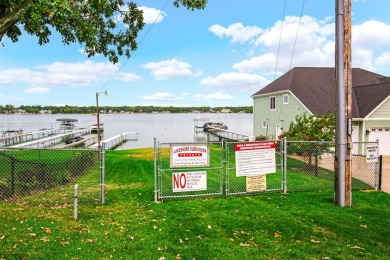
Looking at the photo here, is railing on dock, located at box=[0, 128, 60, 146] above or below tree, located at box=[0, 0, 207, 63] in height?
below

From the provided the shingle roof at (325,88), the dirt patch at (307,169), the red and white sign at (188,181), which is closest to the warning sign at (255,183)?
the red and white sign at (188,181)

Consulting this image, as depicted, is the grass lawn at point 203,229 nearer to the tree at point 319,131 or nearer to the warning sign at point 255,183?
the warning sign at point 255,183

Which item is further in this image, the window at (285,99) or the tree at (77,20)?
the window at (285,99)

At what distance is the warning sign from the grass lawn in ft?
0.98

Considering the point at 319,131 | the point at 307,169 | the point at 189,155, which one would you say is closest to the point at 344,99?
the point at 189,155

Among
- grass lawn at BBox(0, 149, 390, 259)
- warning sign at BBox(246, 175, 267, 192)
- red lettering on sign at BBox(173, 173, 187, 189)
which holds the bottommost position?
grass lawn at BBox(0, 149, 390, 259)

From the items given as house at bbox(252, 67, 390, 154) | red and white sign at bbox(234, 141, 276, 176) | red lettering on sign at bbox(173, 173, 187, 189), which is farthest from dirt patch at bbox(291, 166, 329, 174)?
red lettering on sign at bbox(173, 173, 187, 189)

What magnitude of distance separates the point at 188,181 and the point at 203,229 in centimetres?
279

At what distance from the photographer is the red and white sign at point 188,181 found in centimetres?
995

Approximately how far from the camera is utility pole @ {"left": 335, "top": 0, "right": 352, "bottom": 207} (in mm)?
9359

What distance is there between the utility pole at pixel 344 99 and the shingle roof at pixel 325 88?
1582 cm

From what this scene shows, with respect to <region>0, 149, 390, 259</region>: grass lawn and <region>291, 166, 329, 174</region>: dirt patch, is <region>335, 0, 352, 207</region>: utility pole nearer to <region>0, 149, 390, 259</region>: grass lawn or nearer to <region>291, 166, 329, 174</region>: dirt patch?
<region>0, 149, 390, 259</region>: grass lawn

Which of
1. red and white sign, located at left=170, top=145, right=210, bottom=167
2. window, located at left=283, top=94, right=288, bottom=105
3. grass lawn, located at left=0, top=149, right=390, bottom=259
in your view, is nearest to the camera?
grass lawn, located at left=0, top=149, right=390, bottom=259

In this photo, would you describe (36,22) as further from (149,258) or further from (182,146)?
(149,258)
